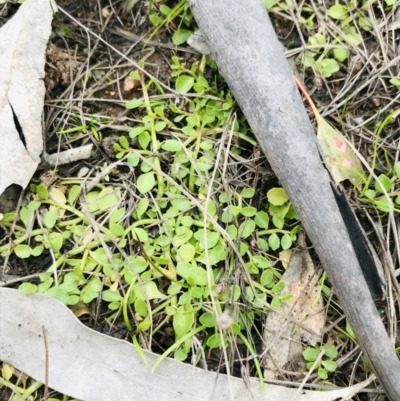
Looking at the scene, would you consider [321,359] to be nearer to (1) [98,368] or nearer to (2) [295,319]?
(2) [295,319]

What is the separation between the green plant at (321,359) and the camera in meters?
1.75

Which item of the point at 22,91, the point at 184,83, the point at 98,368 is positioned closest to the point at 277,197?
the point at 184,83

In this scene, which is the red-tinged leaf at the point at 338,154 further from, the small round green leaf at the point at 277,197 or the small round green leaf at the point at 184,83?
the small round green leaf at the point at 184,83

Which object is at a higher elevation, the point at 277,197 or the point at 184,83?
the point at 184,83

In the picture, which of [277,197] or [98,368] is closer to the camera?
[98,368]

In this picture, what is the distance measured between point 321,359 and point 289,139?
78cm

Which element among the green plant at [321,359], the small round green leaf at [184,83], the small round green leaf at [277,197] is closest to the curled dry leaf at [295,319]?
the green plant at [321,359]

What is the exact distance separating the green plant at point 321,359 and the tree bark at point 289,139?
130 millimetres

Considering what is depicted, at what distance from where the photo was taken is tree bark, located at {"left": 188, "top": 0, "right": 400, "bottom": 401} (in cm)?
168

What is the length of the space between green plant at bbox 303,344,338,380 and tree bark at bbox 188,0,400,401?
130 millimetres

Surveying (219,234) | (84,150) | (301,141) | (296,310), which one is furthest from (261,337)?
(84,150)

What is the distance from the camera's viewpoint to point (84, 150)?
6.39 feet

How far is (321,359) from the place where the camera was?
5.87ft

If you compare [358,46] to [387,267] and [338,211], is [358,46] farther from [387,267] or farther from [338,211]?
[387,267]
